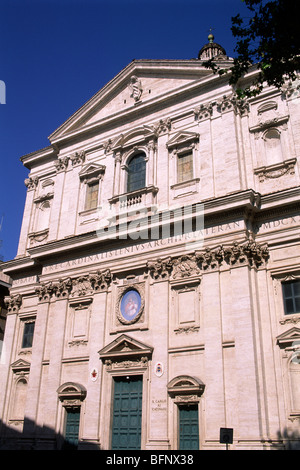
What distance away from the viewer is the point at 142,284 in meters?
18.9

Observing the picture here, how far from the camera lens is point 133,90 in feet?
76.0

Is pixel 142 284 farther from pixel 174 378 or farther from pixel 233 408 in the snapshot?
pixel 233 408

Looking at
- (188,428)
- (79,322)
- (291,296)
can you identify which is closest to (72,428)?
(79,322)

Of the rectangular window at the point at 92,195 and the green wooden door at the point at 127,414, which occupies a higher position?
the rectangular window at the point at 92,195

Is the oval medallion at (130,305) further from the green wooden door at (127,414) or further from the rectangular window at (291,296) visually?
the rectangular window at (291,296)

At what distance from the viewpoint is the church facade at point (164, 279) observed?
15688 millimetres

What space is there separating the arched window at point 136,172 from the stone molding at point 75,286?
4143 millimetres

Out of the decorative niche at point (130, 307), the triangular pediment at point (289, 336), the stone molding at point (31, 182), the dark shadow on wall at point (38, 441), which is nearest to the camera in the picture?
the triangular pediment at point (289, 336)

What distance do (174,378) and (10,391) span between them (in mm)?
8761

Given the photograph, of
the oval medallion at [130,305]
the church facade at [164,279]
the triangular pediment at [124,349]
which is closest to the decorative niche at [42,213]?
the church facade at [164,279]

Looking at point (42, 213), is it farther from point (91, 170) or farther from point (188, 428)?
point (188, 428)

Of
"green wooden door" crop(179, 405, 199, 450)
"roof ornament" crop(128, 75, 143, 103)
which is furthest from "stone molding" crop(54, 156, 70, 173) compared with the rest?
"green wooden door" crop(179, 405, 199, 450)
